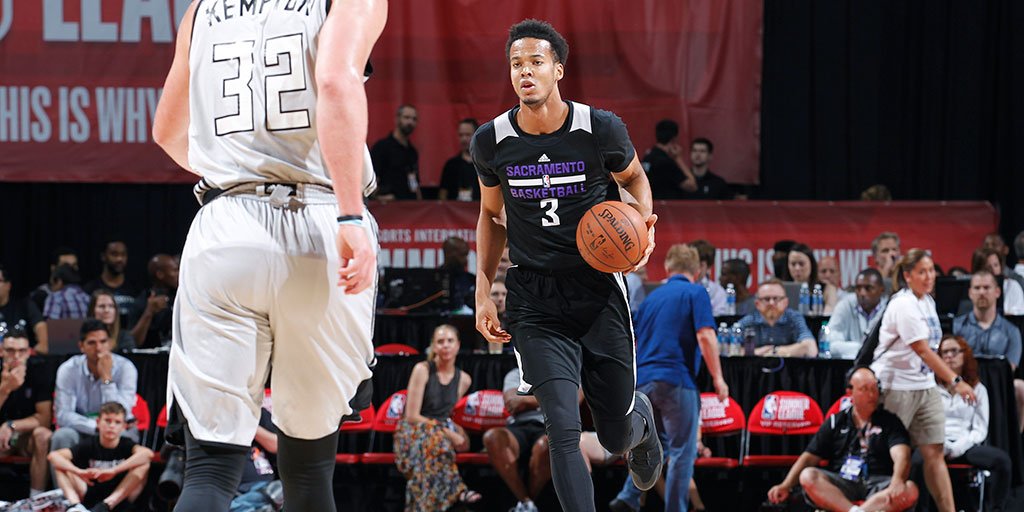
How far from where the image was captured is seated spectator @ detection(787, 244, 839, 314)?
11156 millimetres

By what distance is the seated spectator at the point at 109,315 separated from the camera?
9922mm

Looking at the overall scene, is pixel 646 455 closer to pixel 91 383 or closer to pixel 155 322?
pixel 91 383

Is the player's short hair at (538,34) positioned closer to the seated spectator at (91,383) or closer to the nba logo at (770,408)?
the nba logo at (770,408)

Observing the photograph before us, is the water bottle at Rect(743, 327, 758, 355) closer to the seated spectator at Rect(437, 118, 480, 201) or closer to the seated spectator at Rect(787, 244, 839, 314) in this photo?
the seated spectator at Rect(787, 244, 839, 314)

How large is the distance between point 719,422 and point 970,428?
1.70 m

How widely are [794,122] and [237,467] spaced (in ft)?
41.4

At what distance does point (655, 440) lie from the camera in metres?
5.64

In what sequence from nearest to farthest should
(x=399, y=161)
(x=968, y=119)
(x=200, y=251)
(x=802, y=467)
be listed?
(x=200, y=251), (x=802, y=467), (x=399, y=161), (x=968, y=119)

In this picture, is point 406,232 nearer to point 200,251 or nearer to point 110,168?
point 110,168

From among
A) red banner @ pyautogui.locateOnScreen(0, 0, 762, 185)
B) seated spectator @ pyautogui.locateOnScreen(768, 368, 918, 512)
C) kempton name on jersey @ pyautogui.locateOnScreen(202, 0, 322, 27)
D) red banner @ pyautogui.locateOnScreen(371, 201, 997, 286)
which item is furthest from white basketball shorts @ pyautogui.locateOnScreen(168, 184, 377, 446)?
red banner @ pyautogui.locateOnScreen(0, 0, 762, 185)

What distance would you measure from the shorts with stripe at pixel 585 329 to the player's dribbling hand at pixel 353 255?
91.8 inches

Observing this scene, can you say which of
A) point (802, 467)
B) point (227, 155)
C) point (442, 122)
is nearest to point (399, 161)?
point (442, 122)

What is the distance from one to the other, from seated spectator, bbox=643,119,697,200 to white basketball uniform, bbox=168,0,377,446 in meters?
9.90

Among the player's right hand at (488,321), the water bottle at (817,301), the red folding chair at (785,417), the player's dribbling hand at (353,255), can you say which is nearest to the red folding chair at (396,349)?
the red folding chair at (785,417)
